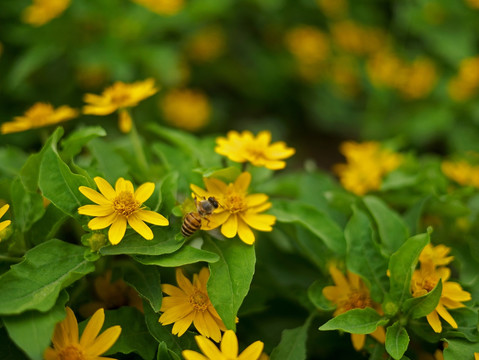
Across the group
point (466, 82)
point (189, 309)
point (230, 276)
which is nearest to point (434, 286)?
point (230, 276)

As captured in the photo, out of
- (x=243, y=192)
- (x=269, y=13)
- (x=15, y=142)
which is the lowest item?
(x=15, y=142)

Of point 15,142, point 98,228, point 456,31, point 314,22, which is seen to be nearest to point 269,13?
point 314,22

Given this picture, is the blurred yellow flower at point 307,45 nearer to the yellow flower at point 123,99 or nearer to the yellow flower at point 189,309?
the yellow flower at point 123,99

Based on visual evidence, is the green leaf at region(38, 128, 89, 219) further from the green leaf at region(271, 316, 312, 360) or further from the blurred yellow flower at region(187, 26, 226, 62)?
the blurred yellow flower at region(187, 26, 226, 62)

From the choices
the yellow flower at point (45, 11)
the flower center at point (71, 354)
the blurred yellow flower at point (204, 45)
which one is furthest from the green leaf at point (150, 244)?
the blurred yellow flower at point (204, 45)

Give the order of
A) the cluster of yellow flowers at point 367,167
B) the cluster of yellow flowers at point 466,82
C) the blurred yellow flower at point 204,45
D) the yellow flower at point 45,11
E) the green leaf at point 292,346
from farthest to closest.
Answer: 1. the blurred yellow flower at point 204,45
2. the cluster of yellow flowers at point 466,82
3. the yellow flower at point 45,11
4. the cluster of yellow flowers at point 367,167
5. the green leaf at point 292,346

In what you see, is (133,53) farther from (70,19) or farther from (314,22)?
(314,22)

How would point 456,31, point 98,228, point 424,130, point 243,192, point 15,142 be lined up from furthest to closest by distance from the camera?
1. point 456,31
2. point 424,130
3. point 15,142
4. point 243,192
5. point 98,228
